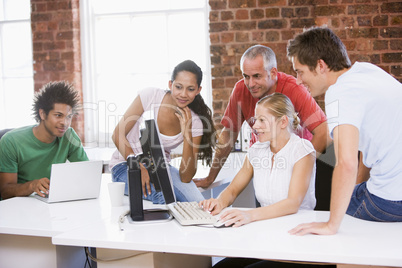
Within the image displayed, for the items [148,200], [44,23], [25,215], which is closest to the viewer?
[25,215]

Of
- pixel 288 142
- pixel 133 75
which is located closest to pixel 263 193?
pixel 288 142

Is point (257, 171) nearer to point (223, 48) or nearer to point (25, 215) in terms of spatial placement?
point (25, 215)

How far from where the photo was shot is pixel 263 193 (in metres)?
2.07

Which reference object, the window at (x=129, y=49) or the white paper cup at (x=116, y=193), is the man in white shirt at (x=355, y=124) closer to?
the white paper cup at (x=116, y=193)

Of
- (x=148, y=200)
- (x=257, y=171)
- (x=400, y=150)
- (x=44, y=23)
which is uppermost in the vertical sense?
(x=44, y=23)

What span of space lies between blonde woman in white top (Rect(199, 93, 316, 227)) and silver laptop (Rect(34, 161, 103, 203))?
650 millimetres

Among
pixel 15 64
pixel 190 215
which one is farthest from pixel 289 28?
pixel 15 64

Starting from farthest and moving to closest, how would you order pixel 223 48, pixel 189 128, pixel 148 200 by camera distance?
pixel 223 48
pixel 189 128
pixel 148 200

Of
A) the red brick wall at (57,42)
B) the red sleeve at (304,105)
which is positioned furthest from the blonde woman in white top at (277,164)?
the red brick wall at (57,42)

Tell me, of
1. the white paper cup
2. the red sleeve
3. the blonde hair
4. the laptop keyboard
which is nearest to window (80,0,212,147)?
the red sleeve

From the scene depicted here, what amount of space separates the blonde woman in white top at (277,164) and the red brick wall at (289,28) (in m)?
1.74

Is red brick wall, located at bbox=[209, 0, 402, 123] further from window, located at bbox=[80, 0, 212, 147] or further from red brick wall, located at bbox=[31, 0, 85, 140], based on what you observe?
red brick wall, located at bbox=[31, 0, 85, 140]

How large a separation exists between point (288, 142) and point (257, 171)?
196 millimetres

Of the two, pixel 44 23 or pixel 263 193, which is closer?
pixel 263 193
